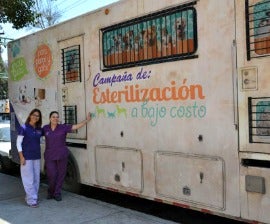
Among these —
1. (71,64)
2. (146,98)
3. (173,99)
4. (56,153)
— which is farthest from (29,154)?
(173,99)

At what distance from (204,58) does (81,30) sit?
2.58m

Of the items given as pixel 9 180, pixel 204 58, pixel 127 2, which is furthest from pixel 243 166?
pixel 9 180

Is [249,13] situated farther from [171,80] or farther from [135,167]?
[135,167]

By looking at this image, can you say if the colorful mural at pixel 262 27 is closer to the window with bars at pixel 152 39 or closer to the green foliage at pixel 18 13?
the window with bars at pixel 152 39

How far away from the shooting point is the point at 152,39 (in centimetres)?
549

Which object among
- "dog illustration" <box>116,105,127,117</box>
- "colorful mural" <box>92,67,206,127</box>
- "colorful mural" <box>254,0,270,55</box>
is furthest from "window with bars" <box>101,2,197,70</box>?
"colorful mural" <box>254,0,270,55</box>

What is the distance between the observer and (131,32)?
19.0 feet

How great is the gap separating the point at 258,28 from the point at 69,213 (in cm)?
364

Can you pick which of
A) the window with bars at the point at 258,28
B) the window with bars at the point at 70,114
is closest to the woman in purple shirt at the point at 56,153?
the window with bars at the point at 70,114

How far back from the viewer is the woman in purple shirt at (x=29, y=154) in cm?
681

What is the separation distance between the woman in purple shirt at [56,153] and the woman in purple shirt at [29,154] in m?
0.19

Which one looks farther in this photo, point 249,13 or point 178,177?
point 178,177

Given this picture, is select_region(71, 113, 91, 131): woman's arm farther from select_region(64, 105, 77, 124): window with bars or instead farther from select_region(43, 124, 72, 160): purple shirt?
select_region(64, 105, 77, 124): window with bars

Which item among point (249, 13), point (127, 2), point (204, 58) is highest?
point (127, 2)
